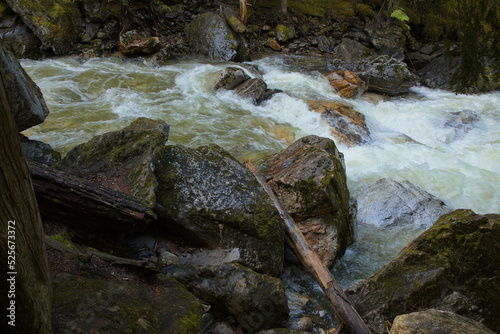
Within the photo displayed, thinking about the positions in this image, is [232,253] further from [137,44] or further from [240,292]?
[137,44]

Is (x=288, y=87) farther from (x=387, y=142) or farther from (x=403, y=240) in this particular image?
(x=403, y=240)

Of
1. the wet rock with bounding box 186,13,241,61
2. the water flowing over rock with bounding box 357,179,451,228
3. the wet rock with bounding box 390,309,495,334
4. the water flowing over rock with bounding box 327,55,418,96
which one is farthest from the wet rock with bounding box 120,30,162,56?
the wet rock with bounding box 390,309,495,334

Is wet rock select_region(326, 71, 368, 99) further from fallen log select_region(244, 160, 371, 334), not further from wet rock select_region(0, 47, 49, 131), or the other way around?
wet rock select_region(0, 47, 49, 131)

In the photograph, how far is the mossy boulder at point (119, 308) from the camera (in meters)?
2.18

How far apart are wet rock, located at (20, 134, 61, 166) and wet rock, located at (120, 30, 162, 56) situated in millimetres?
8679

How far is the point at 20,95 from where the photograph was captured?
4.37 meters

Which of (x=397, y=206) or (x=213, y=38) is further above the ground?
(x=213, y=38)

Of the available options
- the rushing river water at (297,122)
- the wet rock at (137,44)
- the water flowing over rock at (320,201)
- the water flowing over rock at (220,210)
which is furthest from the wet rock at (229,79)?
the water flowing over rock at (220,210)

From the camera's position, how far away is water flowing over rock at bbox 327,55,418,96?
11.9 metres

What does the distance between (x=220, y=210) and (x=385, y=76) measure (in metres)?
9.77

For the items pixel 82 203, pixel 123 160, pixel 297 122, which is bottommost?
pixel 297 122

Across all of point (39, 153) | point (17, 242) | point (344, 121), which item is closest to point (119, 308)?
point (17, 242)

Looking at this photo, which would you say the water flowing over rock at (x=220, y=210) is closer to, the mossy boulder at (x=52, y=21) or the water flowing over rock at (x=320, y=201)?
the water flowing over rock at (x=320, y=201)

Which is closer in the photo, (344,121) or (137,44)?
(344,121)
